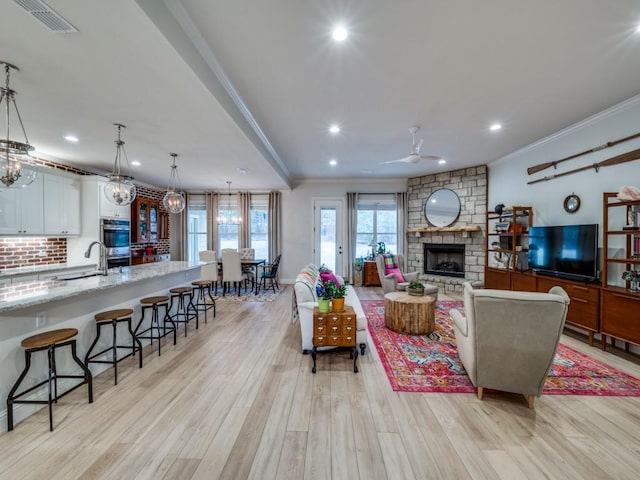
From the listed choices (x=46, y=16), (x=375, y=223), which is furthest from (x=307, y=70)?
(x=375, y=223)

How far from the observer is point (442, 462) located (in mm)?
1667

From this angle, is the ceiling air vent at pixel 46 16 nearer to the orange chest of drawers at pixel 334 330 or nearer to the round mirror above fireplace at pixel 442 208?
the orange chest of drawers at pixel 334 330

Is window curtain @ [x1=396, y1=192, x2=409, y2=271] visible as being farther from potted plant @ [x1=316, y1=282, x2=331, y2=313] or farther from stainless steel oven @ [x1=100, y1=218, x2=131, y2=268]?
stainless steel oven @ [x1=100, y1=218, x2=131, y2=268]

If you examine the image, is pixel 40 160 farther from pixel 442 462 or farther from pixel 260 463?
pixel 442 462

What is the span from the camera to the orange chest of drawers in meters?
2.80

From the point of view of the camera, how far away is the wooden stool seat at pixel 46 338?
1.92 meters

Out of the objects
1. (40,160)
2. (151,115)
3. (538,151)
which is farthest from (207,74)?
(538,151)

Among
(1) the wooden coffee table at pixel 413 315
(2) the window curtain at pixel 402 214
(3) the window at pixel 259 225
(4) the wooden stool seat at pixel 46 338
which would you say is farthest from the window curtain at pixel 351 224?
(4) the wooden stool seat at pixel 46 338

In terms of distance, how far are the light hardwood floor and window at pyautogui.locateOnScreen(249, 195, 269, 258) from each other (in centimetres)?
495

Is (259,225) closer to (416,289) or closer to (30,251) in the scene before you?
(30,251)

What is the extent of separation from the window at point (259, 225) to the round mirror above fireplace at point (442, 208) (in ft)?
14.0

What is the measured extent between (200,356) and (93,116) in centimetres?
296

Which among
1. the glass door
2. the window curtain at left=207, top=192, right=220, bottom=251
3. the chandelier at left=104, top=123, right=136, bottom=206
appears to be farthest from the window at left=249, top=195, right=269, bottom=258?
the chandelier at left=104, top=123, right=136, bottom=206

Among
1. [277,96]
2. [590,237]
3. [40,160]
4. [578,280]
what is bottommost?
[578,280]
